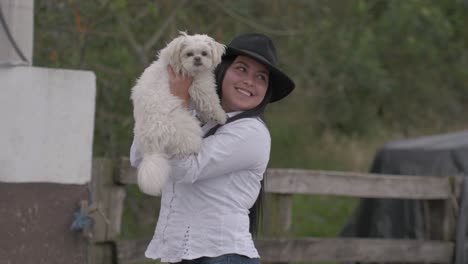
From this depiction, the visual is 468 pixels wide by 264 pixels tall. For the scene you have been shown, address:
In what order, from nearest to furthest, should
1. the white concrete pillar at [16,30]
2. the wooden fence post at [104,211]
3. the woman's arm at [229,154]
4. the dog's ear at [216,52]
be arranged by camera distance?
the woman's arm at [229,154] < the dog's ear at [216,52] < the white concrete pillar at [16,30] < the wooden fence post at [104,211]

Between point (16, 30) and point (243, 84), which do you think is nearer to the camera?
point (243, 84)

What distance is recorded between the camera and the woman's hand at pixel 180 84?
12.3 feet

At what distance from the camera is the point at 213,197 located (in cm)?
360

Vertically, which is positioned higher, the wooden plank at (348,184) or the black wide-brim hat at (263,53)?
the black wide-brim hat at (263,53)

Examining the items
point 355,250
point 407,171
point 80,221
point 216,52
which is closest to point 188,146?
point 216,52

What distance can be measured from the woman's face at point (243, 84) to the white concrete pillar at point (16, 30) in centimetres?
165

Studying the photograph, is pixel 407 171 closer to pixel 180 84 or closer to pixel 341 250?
pixel 341 250

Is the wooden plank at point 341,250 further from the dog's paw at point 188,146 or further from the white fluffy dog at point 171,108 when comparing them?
the dog's paw at point 188,146

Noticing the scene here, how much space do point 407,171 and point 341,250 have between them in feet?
6.49

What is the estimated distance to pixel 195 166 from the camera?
3.50 metres

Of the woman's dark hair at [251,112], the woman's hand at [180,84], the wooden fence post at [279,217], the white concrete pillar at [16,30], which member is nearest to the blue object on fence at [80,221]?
the white concrete pillar at [16,30]

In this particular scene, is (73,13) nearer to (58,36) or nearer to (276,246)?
(58,36)

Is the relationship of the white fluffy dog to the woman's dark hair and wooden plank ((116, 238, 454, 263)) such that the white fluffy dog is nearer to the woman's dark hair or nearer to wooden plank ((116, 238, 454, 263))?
the woman's dark hair

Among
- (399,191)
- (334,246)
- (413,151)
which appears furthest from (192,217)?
(413,151)
